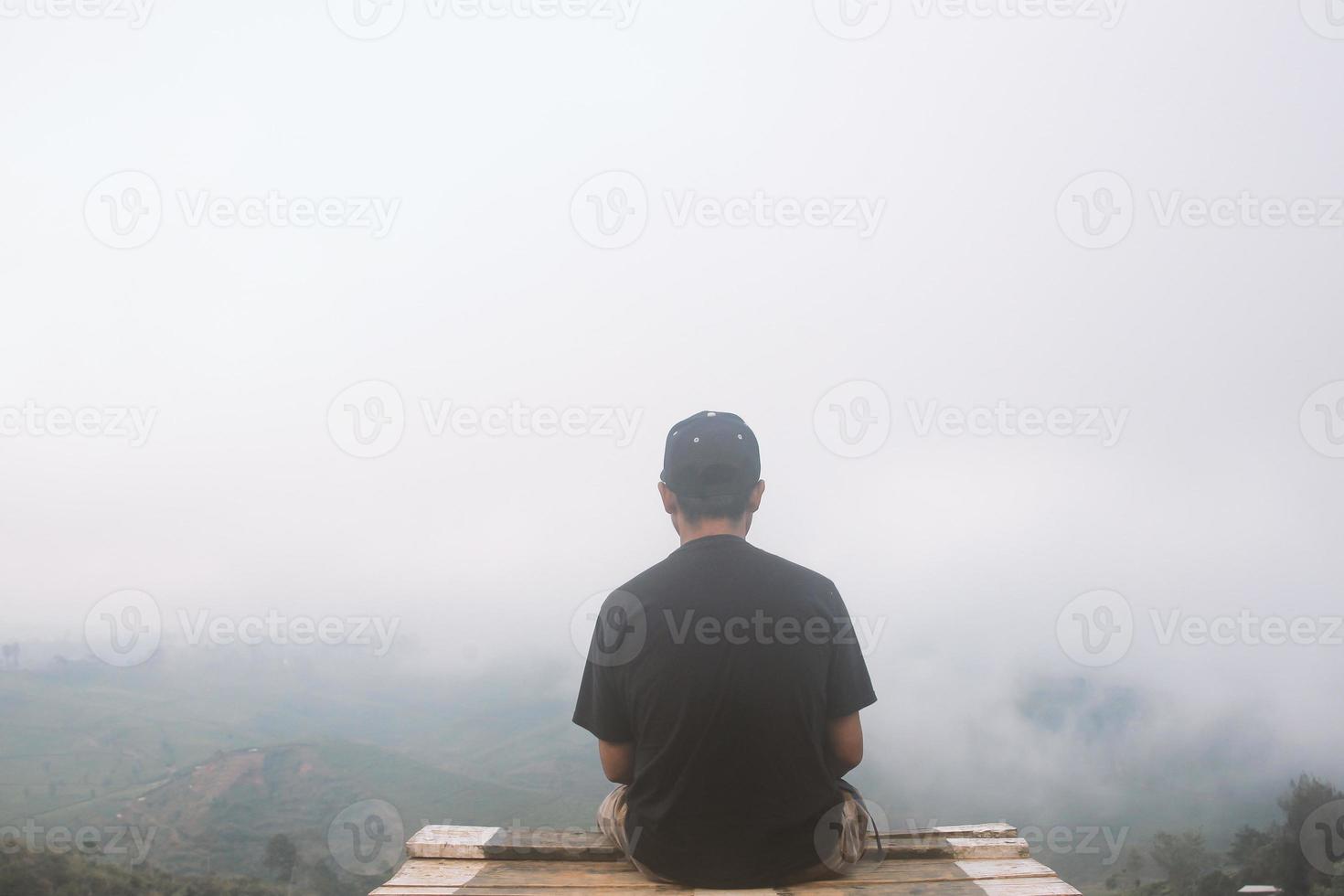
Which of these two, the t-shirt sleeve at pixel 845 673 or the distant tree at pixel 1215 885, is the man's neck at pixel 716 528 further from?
the distant tree at pixel 1215 885

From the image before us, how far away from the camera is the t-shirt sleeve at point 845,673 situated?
3.81 meters

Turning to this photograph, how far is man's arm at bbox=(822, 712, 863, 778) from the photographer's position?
3877 millimetres

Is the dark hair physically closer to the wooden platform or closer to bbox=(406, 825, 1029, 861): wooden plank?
the wooden platform

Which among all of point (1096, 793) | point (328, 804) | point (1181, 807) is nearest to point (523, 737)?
point (328, 804)

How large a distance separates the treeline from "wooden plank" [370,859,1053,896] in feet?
194

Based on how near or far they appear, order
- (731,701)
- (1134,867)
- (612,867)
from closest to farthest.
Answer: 1. (731,701)
2. (612,867)
3. (1134,867)

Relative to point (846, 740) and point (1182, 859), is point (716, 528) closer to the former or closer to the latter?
point (846, 740)

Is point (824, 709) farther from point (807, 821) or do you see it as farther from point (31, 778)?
point (31, 778)

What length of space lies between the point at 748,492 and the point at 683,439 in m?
0.41

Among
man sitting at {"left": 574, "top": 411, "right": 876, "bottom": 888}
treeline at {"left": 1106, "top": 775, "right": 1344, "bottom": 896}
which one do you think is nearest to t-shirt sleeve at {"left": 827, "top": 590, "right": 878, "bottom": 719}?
→ man sitting at {"left": 574, "top": 411, "right": 876, "bottom": 888}

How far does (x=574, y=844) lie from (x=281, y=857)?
2485 inches

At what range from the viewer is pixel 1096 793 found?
137 metres

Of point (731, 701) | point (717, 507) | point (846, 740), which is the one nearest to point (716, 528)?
point (717, 507)

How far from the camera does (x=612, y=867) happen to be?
4.25 metres
